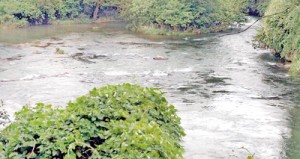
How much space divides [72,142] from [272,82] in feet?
54.6

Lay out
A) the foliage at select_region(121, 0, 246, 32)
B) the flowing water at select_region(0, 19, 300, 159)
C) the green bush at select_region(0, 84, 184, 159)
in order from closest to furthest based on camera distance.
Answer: the green bush at select_region(0, 84, 184, 159), the flowing water at select_region(0, 19, 300, 159), the foliage at select_region(121, 0, 246, 32)

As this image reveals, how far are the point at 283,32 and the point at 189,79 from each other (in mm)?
6509

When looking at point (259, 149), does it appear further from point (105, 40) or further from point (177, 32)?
point (177, 32)

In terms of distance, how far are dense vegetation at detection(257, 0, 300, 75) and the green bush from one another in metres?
14.3

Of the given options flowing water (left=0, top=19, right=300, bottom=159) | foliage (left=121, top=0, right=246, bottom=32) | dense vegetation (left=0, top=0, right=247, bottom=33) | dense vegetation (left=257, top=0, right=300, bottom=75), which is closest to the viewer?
flowing water (left=0, top=19, right=300, bottom=159)

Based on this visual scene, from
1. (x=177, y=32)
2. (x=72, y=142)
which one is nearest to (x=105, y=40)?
(x=177, y=32)

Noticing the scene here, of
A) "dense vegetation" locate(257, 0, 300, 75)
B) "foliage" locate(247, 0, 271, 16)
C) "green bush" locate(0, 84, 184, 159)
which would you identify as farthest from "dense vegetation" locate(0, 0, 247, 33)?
"green bush" locate(0, 84, 184, 159)

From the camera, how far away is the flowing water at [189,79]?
13820 millimetres

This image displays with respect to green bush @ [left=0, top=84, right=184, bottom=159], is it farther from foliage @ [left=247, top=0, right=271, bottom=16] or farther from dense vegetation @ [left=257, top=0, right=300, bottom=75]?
foliage @ [left=247, top=0, right=271, bottom=16]

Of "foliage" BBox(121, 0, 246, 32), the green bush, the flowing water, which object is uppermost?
the green bush

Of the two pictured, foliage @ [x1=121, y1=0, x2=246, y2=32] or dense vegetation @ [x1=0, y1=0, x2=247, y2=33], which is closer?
foliage @ [x1=121, y1=0, x2=246, y2=32]

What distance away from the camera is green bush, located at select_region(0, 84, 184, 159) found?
5.20 m

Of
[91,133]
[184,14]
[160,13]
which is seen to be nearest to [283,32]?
[184,14]

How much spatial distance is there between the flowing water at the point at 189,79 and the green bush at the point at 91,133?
5947mm
